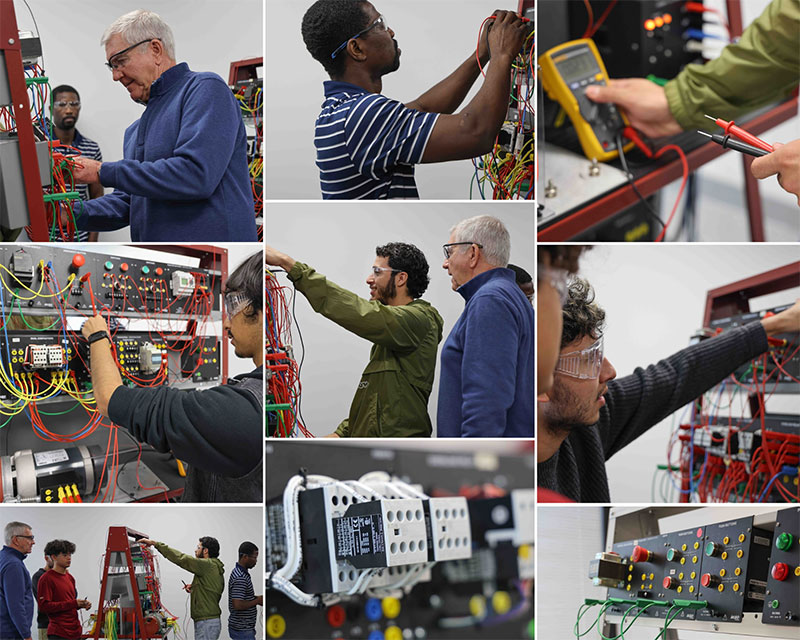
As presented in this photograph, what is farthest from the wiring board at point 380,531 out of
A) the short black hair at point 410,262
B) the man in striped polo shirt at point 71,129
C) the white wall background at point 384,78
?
the man in striped polo shirt at point 71,129

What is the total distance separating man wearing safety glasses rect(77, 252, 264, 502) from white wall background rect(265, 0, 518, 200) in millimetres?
304

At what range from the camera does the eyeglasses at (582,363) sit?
226 cm

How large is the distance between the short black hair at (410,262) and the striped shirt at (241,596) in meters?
1.04

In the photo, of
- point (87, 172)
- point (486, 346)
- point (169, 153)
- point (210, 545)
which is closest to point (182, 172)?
point (169, 153)

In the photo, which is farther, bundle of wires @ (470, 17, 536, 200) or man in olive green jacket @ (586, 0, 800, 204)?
man in olive green jacket @ (586, 0, 800, 204)

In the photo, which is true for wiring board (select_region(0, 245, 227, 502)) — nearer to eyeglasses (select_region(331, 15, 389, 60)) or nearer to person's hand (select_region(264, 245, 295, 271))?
person's hand (select_region(264, 245, 295, 271))

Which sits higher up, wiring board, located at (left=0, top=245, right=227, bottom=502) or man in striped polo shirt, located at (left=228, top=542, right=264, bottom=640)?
wiring board, located at (left=0, top=245, right=227, bottom=502)

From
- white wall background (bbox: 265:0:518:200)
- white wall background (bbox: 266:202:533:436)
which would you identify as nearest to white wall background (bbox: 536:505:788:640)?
white wall background (bbox: 266:202:533:436)

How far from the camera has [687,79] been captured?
247cm

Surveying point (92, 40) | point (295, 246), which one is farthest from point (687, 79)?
point (92, 40)

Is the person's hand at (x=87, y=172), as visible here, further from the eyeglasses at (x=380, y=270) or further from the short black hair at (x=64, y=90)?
the eyeglasses at (x=380, y=270)

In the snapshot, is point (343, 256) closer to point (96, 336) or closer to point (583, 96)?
point (96, 336)

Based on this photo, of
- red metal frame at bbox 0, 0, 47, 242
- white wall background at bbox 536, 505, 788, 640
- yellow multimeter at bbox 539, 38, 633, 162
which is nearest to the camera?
red metal frame at bbox 0, 0, 47, 242

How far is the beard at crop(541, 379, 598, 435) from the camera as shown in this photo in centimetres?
226
